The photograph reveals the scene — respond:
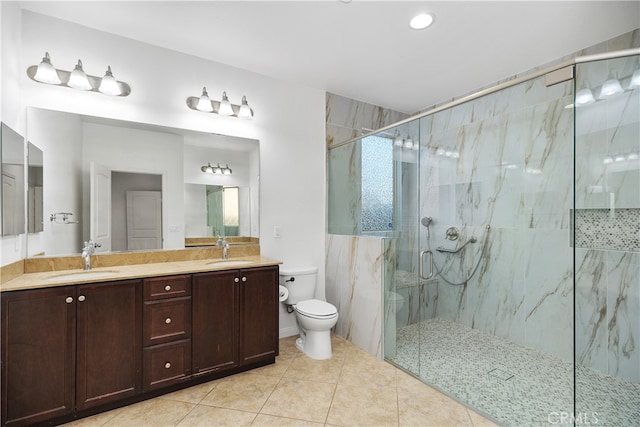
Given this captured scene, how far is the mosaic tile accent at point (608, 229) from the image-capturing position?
6.49ft

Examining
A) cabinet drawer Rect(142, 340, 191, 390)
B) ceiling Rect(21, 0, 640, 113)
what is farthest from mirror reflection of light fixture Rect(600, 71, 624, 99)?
cabinet drawer Rect(142, 340, 191, 390)

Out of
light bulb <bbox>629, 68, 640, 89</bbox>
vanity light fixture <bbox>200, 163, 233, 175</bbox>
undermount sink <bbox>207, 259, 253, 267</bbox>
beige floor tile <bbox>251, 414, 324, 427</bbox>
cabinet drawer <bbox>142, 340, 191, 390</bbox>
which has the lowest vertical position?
beige floor tile <bbox>251, 414, 324, 427</bbox>

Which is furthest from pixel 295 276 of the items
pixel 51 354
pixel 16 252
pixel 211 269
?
pixel 16 252

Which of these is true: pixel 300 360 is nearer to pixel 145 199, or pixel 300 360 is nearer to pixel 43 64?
pixel 145 199

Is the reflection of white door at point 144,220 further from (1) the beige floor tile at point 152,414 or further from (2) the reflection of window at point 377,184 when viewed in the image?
(2) the reflection of window at point 377,184

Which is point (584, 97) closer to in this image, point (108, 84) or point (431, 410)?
point (431, 410)

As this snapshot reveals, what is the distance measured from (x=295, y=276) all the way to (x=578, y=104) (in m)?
2.44

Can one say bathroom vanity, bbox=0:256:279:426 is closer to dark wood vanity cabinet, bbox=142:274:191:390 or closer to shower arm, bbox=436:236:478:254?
dark wood vanity cabinet, bbox=142:274:191:390

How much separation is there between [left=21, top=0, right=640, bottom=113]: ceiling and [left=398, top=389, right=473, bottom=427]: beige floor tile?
8.53 feet

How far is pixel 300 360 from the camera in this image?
8.37 feet

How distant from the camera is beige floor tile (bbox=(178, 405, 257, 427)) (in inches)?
69.5

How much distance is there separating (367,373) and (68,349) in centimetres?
200

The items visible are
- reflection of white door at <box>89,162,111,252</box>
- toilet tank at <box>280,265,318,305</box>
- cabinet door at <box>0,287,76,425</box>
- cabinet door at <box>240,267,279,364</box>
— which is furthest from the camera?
toilet tank at <box>280,265,318,305</box>

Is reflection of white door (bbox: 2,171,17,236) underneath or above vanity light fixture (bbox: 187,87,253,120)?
underneath
